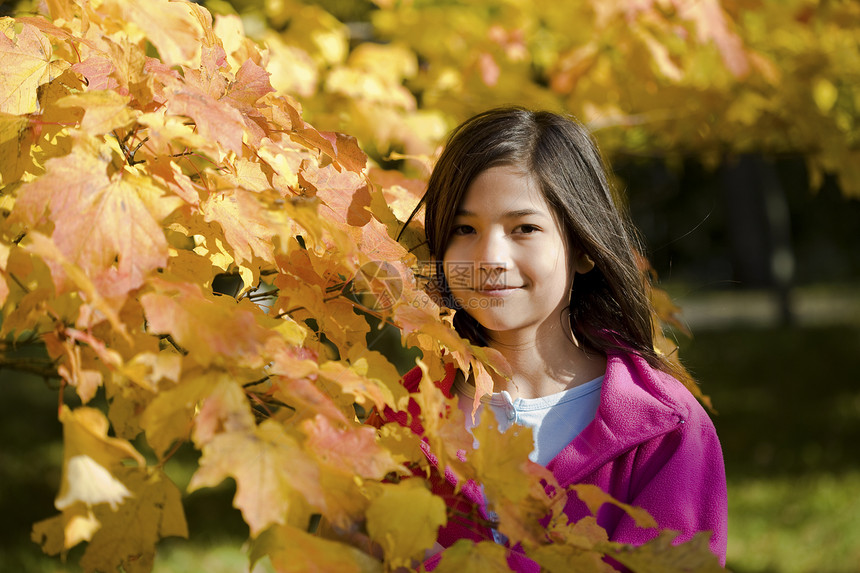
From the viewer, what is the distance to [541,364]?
4.82ft

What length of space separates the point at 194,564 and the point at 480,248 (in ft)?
9.18

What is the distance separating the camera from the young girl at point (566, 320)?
129 centimetres

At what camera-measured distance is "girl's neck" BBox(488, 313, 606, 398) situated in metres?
1.46

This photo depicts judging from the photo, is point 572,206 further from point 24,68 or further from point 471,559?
point 24,68

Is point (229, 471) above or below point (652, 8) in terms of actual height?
below

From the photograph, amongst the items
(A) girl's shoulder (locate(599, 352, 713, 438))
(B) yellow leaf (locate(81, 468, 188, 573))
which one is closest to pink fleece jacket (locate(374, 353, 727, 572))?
(A) girl's shoulder (locate(599, 352, 713, 438))

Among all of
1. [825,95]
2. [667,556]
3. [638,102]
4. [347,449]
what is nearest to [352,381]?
[347,449]

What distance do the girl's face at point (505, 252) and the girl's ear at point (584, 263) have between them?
0.11m

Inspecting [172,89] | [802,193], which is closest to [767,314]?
[802,193]

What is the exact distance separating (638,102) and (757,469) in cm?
260

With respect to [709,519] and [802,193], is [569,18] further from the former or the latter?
[802,193]

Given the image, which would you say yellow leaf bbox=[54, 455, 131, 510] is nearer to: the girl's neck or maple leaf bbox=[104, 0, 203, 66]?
maple leaf bbox=[104, 0, 203, 66]

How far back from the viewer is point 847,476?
443 centimetres

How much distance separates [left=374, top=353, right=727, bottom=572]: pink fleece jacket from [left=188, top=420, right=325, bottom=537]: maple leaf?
45 centimetres
